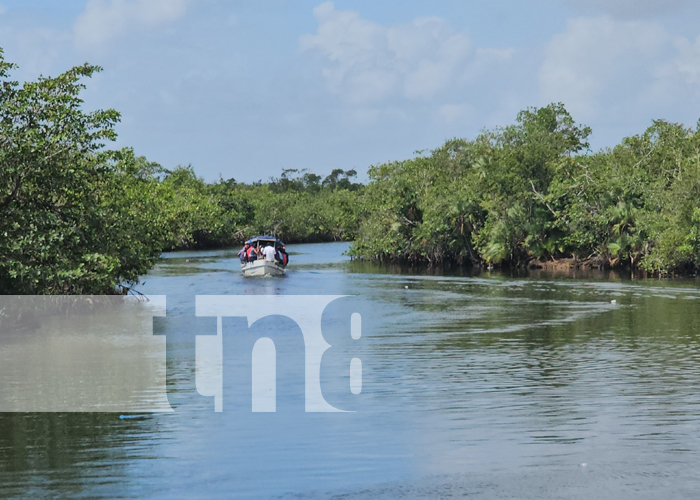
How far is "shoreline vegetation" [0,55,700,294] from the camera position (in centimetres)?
1900

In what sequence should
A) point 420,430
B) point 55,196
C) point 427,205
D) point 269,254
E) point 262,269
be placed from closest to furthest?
point 420,430 → point 55,196 → point 262,269 → point 269,254 → point 427,205

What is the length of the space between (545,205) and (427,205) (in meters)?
7.91

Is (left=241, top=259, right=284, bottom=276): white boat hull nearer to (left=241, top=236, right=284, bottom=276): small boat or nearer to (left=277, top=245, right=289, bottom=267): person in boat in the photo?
(left=241, top=236, right=284, bottom=276): small boat

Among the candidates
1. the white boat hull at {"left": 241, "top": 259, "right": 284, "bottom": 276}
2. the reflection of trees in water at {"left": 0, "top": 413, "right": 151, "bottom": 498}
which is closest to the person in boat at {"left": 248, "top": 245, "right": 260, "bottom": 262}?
→ the white boat hull at {"left": 241, "top": 259, "right": 284, "bottom": 276}

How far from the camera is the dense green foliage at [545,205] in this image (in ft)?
135

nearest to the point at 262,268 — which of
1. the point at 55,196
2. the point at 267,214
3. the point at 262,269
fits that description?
the point at 262,269

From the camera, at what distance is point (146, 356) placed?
1839 centimetres

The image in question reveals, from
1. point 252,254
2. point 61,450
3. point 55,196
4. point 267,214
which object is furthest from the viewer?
point 267,214

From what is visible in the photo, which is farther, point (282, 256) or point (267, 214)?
point (267, 214)

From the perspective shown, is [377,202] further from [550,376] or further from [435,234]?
[550,376]

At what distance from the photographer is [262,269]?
42844mm

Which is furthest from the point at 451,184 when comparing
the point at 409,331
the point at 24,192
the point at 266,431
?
the point at 266,431

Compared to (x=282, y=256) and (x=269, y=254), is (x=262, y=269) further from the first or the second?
(x=282, y=256)

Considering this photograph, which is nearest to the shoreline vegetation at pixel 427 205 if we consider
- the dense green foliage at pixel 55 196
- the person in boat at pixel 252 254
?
the dense green foliage at pixel 55 196
